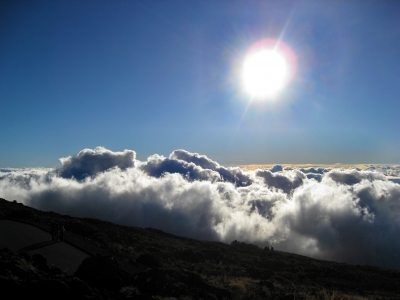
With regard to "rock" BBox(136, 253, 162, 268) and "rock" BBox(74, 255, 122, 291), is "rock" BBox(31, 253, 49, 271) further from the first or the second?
"rock" BBox(136, 253, 162, 268)

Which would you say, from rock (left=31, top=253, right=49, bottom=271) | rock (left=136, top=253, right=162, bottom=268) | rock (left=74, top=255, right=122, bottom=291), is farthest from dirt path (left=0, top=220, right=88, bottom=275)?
rock (left=136, top=253, right=162, bottom=268)

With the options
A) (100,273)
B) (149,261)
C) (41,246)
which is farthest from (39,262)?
(149,261)

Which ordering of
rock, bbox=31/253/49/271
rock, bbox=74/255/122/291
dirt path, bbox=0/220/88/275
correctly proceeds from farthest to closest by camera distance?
1. dirt path, bbox=0/220/88/275
2. rock, bbox=74/255/122/291
3. rock, bbox=31/253/49/271

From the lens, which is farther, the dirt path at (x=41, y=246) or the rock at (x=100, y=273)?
the dirt path at (x=41, y=246)

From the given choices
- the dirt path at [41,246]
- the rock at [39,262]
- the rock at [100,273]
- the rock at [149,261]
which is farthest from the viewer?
the rock at [149,261]

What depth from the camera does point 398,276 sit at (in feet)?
129

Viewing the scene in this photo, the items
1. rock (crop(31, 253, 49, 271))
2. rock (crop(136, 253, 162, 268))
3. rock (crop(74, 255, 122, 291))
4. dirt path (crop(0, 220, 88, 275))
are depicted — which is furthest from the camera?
rock (crop(136, 253, 162, 268))

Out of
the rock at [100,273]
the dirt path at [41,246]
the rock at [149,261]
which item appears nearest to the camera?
the rock at [100,273]

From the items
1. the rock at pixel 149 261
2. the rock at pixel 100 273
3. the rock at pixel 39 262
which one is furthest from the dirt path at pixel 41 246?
the rock at pixel 149 261

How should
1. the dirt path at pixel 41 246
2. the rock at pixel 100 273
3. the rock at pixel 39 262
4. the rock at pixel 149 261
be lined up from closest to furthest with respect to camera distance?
1. the rock at pixel 39 262
2. the rock at pixel 100 273
3. the dirt path at pixel 41 246
4. the rock at pixel 149 261

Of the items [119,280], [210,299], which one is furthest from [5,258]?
[210,299]

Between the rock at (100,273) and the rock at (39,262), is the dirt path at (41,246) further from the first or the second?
the rock at (39,262)

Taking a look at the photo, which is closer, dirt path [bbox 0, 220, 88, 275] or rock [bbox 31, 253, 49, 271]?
rock [bbox 31, 253, 49, 271]

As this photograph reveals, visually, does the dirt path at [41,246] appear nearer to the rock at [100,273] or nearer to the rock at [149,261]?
the rock at [100,273]
